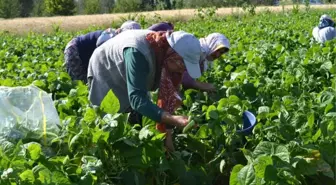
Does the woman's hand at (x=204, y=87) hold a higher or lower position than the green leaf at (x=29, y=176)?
lower

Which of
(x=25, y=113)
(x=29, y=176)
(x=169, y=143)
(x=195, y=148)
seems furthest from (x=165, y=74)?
(x=29, y=176)

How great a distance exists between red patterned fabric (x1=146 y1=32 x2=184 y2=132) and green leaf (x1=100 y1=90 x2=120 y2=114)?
357mm

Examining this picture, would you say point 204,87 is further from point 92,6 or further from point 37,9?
point 37,9

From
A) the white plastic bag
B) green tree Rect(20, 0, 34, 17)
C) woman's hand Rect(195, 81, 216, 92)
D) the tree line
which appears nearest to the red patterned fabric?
the white plastic bag

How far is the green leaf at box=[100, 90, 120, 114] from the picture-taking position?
303 cm

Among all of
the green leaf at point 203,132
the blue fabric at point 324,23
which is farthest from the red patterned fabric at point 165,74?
the blue fabric at point 324,23

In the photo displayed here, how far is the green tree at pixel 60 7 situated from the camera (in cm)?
6109

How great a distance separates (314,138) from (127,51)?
1.17 metres

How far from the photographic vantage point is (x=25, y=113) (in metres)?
3.01

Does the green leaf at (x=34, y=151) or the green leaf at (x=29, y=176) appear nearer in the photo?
the green leaf at (x=29, y=176)

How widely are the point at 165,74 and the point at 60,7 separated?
59685 millimetres

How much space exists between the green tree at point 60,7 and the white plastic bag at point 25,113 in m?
59.6

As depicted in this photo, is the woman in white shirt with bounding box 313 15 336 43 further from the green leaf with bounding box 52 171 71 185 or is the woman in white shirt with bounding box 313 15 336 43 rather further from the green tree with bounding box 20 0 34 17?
the green tree with bounding box 20 0 34 17

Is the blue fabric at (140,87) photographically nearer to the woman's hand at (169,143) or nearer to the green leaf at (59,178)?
the woman's hand at (169,143)
